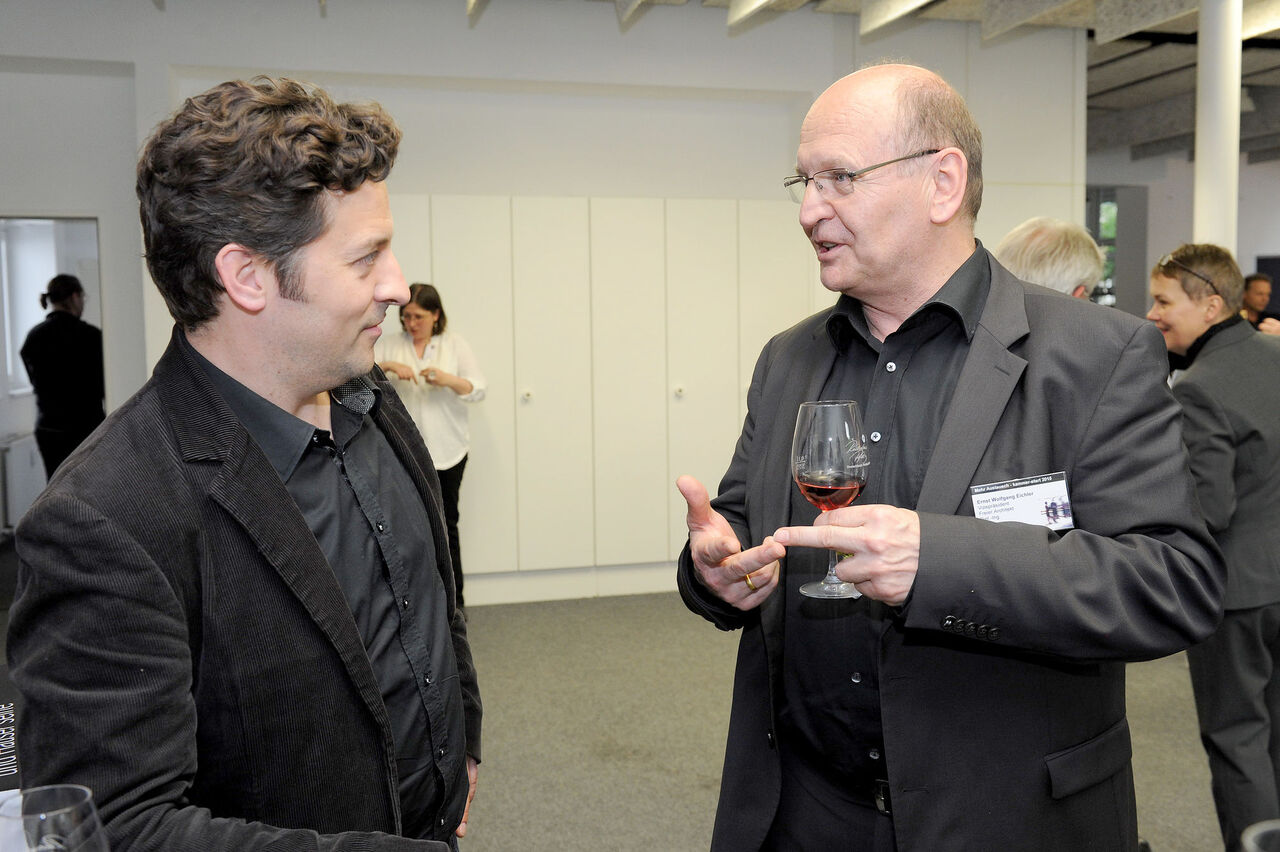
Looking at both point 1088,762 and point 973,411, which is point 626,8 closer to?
point 973,411

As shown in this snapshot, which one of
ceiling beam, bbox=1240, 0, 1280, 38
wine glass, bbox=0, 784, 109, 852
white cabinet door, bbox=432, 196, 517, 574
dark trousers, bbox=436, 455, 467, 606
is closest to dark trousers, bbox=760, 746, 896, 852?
wine glass, bbox=0, 784, 109, 852

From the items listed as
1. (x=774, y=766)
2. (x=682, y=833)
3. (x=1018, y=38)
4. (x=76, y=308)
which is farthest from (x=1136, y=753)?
(x=76, y=308)

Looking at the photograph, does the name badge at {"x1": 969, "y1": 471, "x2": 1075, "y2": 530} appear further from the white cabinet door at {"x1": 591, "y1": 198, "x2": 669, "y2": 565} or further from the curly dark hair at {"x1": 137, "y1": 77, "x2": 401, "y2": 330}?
the white cabinet door at {"x1": 591, "y1": 198, "x2": 669, "y2": 565}

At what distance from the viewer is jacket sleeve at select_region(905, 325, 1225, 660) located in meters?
1.29

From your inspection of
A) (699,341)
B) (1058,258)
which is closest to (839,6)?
(699,341)

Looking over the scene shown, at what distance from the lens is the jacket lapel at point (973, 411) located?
1.41 m

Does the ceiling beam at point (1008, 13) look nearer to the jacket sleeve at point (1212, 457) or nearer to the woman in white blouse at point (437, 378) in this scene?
the jacket sleeve at point (1212, 457)

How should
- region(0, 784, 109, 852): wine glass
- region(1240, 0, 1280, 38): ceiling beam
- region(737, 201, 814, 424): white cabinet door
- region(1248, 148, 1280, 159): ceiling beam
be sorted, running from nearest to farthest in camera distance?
region(0, 784, 109, 852): wine glass, region(1240, 0, 1280, 38): ceiling beam, region(737, 201, 814, 424): white cabinet door, region(1248, 148, 1280, 159): ceiling beam

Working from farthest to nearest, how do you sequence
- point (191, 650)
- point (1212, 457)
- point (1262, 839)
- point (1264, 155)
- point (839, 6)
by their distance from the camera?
1. point (1264, 155)
2. point (839, 6)
3. point (1212, 457)
4. point (191, 650)
5. point (1262, 839)

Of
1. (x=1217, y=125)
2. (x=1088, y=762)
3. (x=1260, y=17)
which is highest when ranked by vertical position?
(x=1260, y=17)

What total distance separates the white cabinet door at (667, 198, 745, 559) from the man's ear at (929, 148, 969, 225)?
188 inches

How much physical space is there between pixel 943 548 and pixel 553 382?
5.07 meters

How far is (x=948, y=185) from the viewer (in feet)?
5.24

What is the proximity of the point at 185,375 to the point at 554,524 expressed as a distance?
510cm
